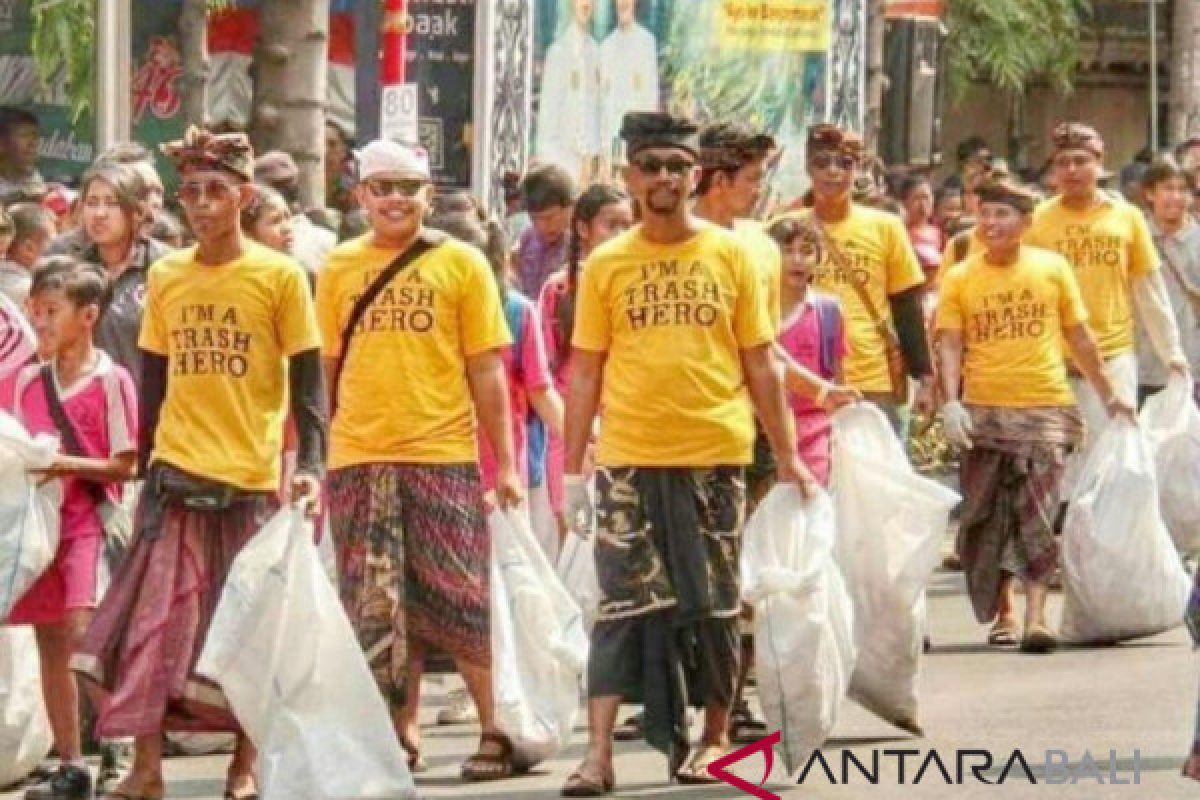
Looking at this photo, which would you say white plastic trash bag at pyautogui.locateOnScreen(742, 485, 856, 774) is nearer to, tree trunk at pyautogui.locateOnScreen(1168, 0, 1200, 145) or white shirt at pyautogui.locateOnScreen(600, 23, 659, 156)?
white shirt at pyautogui.locateOnScreen(600, 23, 659, 156)

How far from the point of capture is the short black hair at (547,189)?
50.0 ft

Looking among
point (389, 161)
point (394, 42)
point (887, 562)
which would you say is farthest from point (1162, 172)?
point (389, 161)

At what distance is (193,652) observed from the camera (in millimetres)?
11211

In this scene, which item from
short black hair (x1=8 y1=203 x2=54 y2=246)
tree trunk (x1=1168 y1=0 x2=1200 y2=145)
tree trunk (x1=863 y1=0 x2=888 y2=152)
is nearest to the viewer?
short black hair (x1=8 y1=203 x2=54 y2=246)

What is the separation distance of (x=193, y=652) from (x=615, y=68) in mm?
11035

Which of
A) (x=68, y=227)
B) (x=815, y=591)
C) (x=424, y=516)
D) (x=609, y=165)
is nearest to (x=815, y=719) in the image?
(x=815, y=591)

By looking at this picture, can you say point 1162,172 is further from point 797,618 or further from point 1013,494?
point 797,618

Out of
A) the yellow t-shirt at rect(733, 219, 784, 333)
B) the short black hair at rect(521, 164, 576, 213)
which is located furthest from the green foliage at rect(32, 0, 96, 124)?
the yellow t-shirt at rect(733, 219, 784, 333)

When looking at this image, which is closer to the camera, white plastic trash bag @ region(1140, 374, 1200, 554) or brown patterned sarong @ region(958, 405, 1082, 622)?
brown patterned sarong @ region(958, 405, 1082, 622)

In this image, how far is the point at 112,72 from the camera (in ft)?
60.0

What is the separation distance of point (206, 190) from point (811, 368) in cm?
273

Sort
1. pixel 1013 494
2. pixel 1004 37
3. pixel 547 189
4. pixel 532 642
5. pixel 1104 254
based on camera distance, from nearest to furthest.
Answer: pixel 532 642 → pixel 547 189 → pixel 1013 494 → pixel 1104 254 → pixel 1004 37

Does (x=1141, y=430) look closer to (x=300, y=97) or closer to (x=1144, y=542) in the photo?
(x=1144, y=542)

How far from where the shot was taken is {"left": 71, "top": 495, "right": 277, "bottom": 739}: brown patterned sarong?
1116 cm
